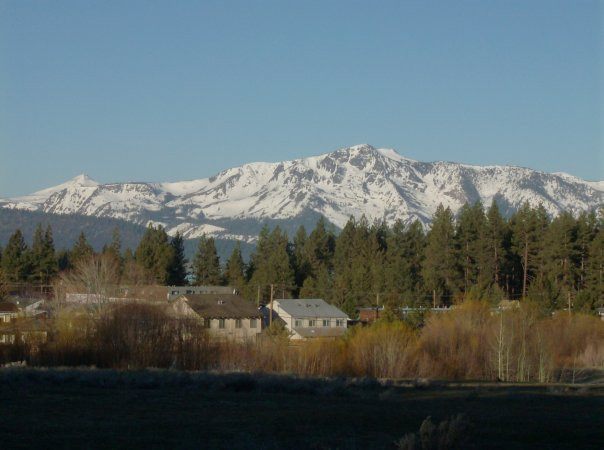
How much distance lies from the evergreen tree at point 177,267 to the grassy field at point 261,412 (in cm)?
6880

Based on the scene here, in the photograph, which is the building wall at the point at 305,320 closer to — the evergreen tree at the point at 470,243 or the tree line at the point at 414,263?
the tree line at the point at 414,263

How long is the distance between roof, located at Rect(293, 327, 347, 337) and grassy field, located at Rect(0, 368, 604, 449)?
4536cm

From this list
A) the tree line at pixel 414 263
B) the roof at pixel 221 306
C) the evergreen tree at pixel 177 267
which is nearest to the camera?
the roof at pixel 221 306

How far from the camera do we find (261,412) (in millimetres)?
20859

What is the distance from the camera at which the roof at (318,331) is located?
7700cm

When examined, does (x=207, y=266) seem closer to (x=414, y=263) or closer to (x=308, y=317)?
(x=414, y=263)

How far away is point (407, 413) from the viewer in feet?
70.3

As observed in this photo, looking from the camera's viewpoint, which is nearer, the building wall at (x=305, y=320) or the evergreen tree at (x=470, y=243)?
the building wall at (x=305, y=320)

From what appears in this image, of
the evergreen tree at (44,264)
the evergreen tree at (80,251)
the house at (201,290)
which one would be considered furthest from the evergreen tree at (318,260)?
the evergreen tree at (44,264)

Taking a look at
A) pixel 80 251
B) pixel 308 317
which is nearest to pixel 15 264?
pixel 80 251

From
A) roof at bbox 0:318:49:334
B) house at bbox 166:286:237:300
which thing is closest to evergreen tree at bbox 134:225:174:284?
house at bbox 166:286:237:300

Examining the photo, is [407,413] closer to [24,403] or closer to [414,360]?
[24,403]

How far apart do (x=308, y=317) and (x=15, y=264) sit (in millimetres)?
30385

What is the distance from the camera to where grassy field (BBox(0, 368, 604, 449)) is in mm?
16281
